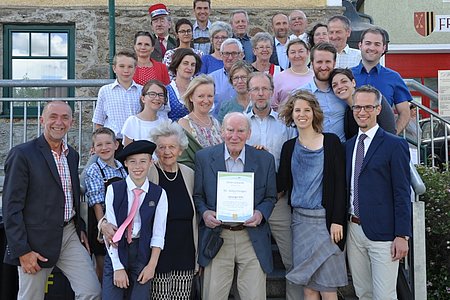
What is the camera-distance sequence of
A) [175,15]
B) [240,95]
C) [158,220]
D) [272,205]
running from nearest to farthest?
[158,220] → [272,205] → [240,95] → [175,15]

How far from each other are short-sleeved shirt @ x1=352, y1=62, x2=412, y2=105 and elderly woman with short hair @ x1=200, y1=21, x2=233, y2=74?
1.59m

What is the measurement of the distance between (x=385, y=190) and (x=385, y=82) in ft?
5.32

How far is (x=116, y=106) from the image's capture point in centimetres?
636

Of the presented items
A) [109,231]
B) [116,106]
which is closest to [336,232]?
[109,231]

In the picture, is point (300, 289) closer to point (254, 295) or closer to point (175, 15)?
point (254, 295)

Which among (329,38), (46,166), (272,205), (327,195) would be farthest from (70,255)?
(329,38)

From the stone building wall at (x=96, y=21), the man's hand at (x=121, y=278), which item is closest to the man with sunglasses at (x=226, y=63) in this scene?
the man's hand at (x=121, y=278)

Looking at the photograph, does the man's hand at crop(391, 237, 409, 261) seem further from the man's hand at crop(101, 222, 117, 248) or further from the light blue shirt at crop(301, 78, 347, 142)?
the man's hand at crop(101, 222, 117, 248)

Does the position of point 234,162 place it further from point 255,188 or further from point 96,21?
point 96,21

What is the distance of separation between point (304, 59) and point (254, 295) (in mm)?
2473

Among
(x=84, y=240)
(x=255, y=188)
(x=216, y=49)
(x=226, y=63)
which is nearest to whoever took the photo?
(x=255, y=188)

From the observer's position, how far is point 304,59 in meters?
6.36

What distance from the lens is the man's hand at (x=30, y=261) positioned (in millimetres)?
4820

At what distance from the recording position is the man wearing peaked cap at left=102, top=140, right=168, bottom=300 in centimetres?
467
